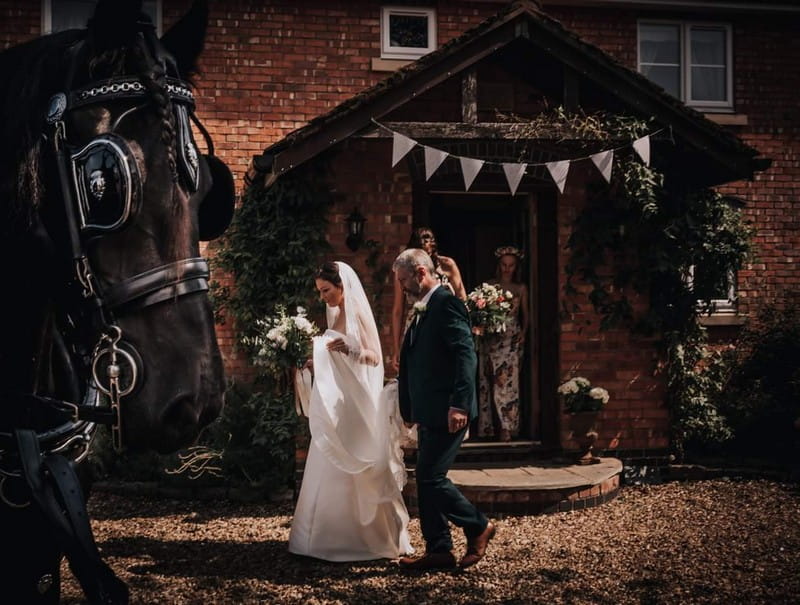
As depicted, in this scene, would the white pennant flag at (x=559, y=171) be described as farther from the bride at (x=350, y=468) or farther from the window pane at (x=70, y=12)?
the window pane at (x=70, y=12)

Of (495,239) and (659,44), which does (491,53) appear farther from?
(659,44)

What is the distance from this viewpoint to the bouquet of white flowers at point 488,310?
873 cm

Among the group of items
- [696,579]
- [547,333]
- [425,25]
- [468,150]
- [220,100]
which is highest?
Result: [425,25]

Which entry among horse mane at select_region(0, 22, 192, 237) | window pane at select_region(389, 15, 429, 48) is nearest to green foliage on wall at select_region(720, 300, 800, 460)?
window pane at select_region(389, 15, 429, 48)

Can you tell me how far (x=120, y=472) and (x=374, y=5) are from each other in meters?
7.01

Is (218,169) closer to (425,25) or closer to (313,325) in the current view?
(313,325)

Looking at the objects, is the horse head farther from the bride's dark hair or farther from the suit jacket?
the bride's dark hair

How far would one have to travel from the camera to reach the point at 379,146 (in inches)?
343

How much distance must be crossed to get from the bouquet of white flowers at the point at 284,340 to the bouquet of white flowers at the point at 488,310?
193 centimetres

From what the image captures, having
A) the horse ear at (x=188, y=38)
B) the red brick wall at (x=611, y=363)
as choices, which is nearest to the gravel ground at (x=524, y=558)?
the red brick wall at (x=611, y=363)

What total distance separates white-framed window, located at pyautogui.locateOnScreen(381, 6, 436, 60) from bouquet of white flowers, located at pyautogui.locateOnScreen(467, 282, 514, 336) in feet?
12.5

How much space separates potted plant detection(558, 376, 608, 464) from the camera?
8.41 meters

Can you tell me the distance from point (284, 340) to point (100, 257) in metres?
6.07

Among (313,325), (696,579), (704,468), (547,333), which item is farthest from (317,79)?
(696,579)
